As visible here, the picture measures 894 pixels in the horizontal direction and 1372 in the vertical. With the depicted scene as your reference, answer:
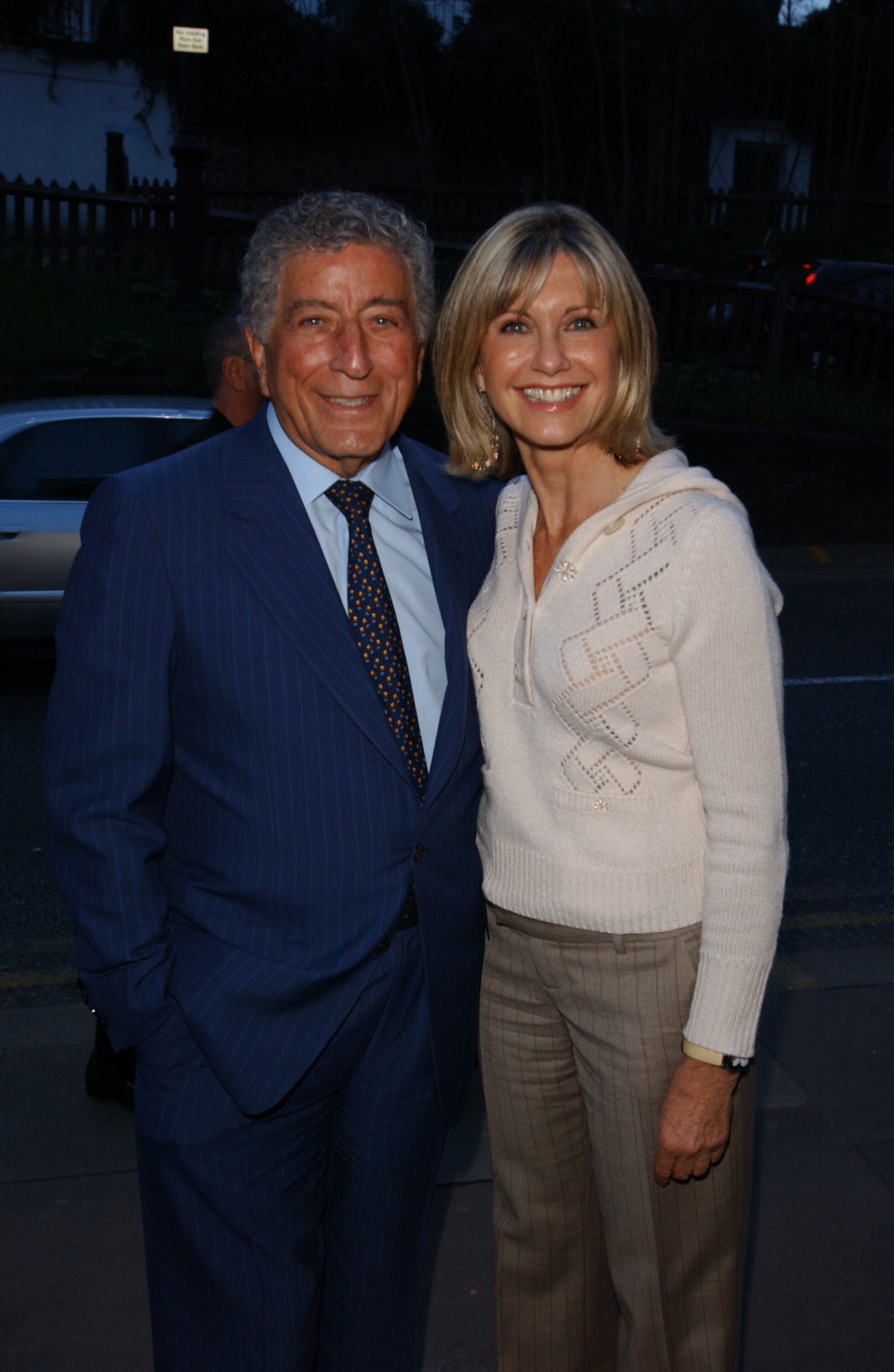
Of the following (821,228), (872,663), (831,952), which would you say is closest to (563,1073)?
(831,952)

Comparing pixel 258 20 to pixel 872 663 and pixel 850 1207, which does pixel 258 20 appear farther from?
pixel 850 1207

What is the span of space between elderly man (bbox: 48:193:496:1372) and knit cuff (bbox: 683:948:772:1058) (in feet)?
1.43

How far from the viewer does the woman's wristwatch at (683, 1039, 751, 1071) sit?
1.93 meters

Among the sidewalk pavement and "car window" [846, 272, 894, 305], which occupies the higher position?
"car window" [846, 272, 894, 305]

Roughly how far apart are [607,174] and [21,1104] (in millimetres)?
20855

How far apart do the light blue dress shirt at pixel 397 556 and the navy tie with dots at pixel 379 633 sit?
0.05 feet

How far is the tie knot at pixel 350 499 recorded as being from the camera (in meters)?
2.17

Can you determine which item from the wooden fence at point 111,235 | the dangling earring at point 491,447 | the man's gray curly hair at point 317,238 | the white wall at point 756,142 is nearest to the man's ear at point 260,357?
the man's gray curly hair at point 317,238

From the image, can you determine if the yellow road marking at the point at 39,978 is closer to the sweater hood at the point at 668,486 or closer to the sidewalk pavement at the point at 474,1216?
the sidewalk pavement at the point at 474,1216

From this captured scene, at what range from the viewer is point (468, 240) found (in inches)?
712

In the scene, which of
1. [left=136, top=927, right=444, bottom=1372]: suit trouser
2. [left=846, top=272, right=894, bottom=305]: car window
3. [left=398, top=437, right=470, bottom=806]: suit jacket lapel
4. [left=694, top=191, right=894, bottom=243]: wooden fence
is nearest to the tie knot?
[left=398, top=437, right=470, bottom=806]: suit jacket lapel

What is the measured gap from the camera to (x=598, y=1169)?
2115 mm

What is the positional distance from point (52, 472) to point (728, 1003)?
673 cm

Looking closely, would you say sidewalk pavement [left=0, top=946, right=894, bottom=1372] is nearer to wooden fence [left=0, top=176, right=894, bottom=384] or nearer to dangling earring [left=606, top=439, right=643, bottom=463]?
dangling earring [left=606, top=439, right=643, bottom=463]
